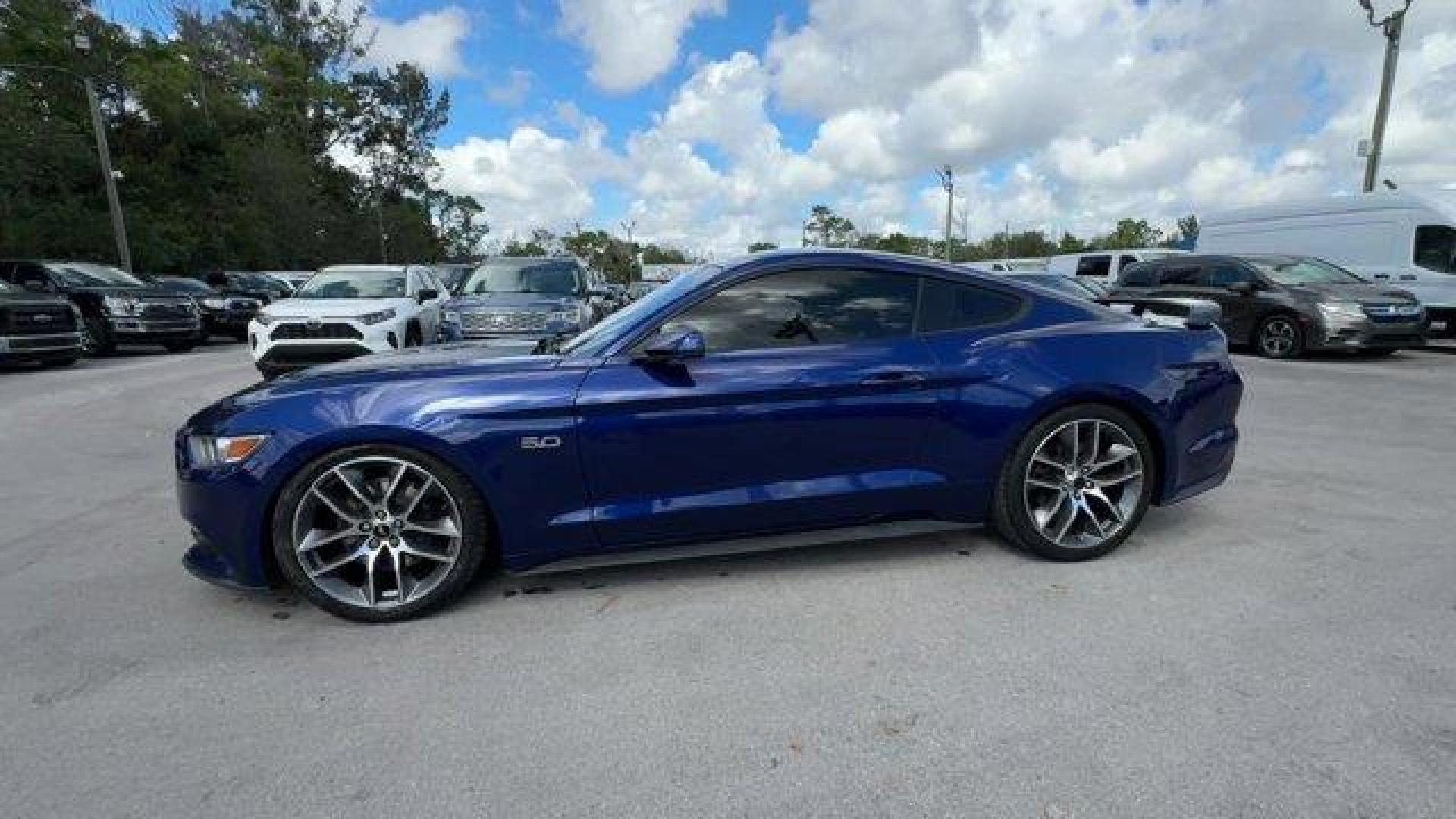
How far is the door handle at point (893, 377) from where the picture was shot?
10.6 ft

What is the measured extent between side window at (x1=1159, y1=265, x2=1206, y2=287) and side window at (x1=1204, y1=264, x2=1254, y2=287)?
0.12 metres

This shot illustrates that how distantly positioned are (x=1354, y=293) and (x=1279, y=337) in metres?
0.99

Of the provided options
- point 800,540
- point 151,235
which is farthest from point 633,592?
point 151,235

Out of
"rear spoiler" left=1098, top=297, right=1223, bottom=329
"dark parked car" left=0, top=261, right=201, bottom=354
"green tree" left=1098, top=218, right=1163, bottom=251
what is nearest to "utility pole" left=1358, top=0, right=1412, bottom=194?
"rear spoiler" left=1098, top=297, right=1223, bottom=329

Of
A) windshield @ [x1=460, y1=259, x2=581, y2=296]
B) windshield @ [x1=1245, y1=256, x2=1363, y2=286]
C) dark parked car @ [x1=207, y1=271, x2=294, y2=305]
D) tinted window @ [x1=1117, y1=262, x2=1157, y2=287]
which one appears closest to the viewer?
windshield @ [x1=460, y1=259, x2=581, y2=296]

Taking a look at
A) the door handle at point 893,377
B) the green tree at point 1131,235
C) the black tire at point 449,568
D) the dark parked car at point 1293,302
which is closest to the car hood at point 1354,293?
the dark parked car at point 1293,302

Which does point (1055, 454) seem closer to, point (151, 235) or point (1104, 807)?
point (1104, 807)

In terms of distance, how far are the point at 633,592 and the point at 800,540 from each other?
0.72 m

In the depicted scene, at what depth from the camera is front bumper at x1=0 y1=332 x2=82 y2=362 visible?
1120cm

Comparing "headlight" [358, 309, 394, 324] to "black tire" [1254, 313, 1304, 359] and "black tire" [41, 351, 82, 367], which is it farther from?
"black tire" [1254, 313, 1304, 359]

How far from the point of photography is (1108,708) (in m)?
2.40

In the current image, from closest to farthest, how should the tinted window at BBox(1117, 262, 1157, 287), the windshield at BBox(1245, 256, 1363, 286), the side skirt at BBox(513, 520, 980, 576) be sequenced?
the side skirt at BBox(513, 520, 980, 576)
the windshield at BBox(1245, 256, 1363, 286)
the tinted window at BBox(1117, 262, 1157, 287)

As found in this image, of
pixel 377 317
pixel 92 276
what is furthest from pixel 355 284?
pixel 92 276

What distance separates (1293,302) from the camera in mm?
10852
